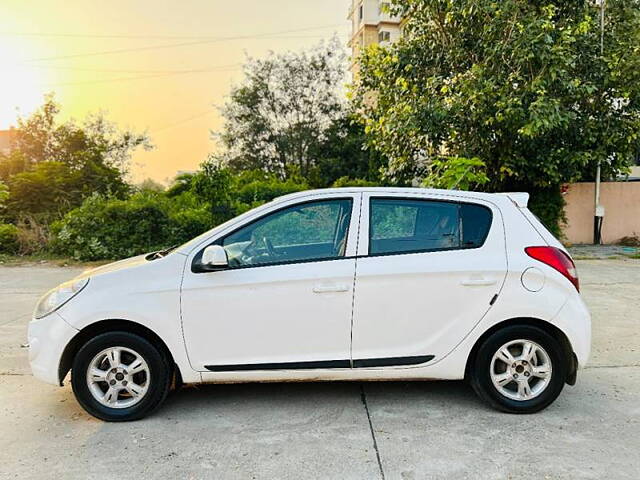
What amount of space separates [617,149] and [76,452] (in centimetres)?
1339

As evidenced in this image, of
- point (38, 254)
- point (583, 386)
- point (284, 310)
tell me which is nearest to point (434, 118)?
point (583, 386)

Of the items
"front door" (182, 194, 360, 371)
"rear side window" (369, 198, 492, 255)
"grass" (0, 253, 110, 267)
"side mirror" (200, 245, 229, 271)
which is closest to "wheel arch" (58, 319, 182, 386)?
"front door" (182, 194, 360, 371)

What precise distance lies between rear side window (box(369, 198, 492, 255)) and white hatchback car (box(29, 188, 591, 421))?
0.02 meters

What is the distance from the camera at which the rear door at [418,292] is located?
3613 mm

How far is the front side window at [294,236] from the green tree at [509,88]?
26.3ft

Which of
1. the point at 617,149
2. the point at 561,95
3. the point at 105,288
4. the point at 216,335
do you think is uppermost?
the point at 561,95

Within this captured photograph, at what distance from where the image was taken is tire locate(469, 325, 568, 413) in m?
3.66

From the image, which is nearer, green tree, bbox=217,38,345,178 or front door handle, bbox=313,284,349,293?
front door handle, bbox=313,284,349,293

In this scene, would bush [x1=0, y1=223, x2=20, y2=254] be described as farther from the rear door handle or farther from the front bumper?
the rear door handle

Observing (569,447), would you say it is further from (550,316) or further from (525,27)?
(525,27)

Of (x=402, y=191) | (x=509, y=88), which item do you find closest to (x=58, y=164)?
(x=509, y=88)

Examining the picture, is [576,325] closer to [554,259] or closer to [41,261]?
[554,259]

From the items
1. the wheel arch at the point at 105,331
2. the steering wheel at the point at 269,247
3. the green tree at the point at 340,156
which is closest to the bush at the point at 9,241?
the wheel arch at the point at 105,331

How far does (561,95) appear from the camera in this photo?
1170 cm
